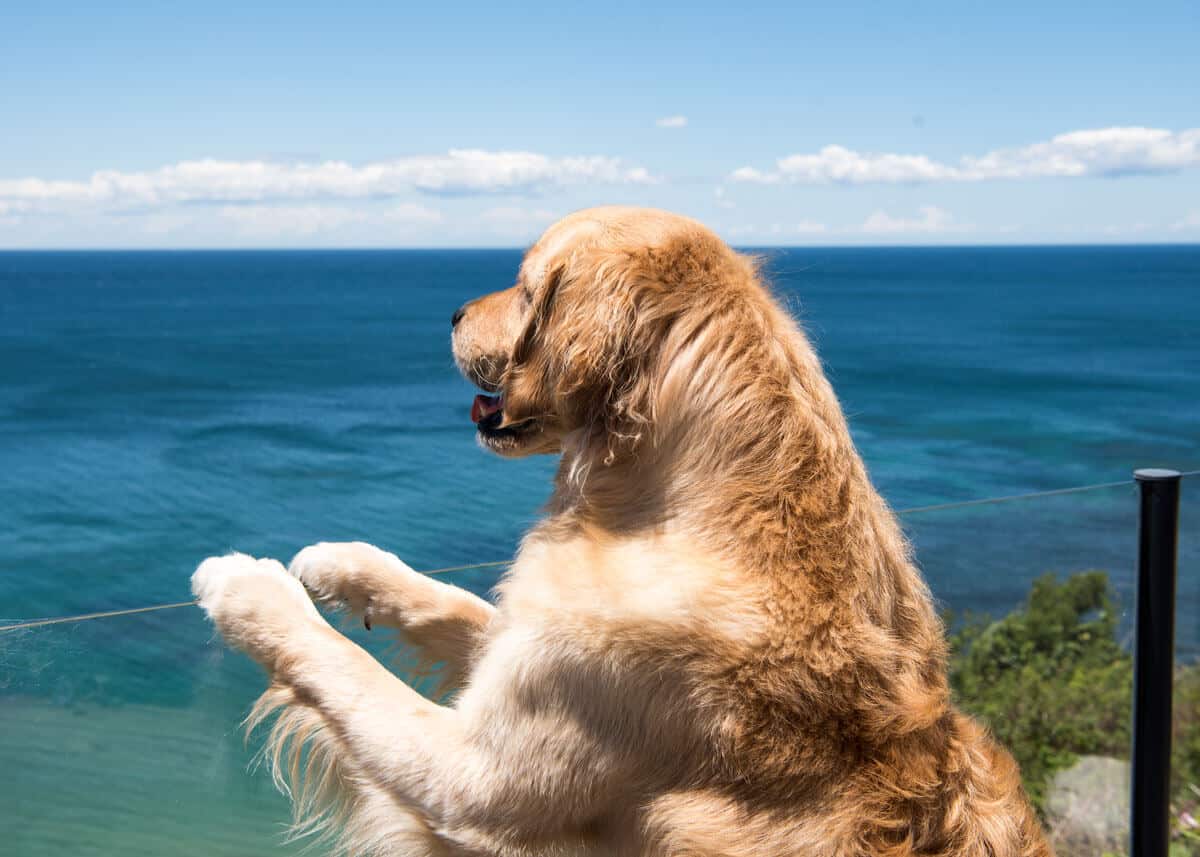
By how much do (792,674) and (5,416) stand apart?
50.8 m

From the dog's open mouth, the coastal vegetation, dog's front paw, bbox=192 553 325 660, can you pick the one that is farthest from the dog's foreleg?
the coastal vegetation

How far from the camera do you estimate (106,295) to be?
342 ft

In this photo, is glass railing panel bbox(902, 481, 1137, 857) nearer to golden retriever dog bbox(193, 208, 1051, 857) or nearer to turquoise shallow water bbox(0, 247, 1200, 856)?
turquoise shallow water bbox(0, 247, 1200, 856)

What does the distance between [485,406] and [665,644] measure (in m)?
0.90

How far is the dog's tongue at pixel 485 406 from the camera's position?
2781mm

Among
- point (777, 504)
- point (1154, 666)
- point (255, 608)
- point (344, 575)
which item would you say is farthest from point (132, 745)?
point (1154, 666)

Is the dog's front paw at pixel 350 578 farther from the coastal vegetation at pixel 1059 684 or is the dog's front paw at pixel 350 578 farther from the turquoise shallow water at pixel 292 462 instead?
the coastal vegetation at pixel 1059 684

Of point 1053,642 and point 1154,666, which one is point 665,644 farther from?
point 1053,642

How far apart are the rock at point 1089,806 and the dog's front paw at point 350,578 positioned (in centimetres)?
232

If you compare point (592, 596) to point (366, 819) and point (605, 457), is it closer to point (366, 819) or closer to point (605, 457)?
point (605, 457)

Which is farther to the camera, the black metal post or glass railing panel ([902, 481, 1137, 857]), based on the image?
glass railing panel ([902, 481, 1137, 857])

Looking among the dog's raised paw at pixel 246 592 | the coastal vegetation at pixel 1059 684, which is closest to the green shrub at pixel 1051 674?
the coastal vegetation at pixel 1059 684

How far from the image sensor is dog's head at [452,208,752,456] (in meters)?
2.42

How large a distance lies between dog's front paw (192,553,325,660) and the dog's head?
59 centimetres
